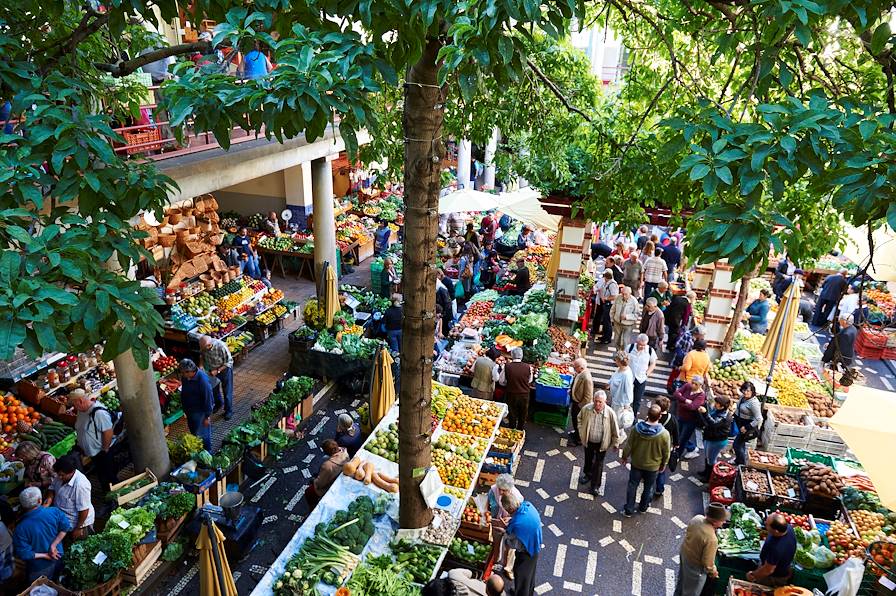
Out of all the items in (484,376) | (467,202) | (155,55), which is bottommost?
(484,376)

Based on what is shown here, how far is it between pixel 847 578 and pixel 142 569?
22.2 ft

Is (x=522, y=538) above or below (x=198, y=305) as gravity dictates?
above

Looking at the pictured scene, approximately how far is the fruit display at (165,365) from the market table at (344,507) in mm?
4154

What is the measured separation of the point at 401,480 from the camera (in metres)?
6.01

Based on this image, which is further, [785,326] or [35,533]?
[785,326]

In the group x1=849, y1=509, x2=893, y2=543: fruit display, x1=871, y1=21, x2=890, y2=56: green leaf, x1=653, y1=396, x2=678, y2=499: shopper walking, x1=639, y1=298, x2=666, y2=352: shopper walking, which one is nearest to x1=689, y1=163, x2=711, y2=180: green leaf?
x1=871, y1=21, x2=890, y2=56: green leaf

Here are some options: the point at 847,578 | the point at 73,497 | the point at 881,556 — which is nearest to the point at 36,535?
the point at 73,497

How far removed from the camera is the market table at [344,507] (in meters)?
5.72

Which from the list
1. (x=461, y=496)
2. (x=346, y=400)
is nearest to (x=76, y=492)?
(x=461, y=496)

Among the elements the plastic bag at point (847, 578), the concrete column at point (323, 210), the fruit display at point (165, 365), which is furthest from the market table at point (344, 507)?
the concrete column at point (323, 210)

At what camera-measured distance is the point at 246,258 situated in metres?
13.9

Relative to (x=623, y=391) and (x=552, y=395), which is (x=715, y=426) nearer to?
(x=623, y=391)

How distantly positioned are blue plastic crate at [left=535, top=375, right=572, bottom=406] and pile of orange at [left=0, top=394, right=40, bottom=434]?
6.82 meters

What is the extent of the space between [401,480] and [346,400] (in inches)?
176
